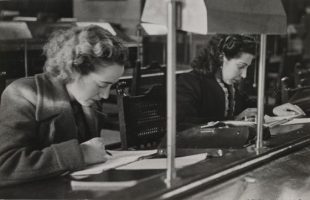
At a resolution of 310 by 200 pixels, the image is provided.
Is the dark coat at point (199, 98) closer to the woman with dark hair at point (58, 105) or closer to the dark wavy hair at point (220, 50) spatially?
the dark wavy hair at point (220, 50)

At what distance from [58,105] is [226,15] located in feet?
2.55

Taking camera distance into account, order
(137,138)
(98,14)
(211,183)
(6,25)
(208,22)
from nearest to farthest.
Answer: (208,22), (211,183), (137,138), (6,25), (98,14)

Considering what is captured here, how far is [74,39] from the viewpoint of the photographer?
1.98 metres

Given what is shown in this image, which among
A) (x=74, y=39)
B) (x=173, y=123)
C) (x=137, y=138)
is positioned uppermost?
(x=74, y=39)

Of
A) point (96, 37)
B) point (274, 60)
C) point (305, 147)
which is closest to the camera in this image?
point (96, 37)

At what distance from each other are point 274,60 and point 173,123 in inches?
281

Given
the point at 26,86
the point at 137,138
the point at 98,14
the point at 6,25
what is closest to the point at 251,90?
the point at 137,138

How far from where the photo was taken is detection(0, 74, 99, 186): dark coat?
5.48ft

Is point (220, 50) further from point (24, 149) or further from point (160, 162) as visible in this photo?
point (24, 149)

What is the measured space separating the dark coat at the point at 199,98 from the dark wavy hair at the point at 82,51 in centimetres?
112

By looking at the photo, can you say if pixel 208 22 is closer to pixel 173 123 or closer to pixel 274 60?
pixel 173 123

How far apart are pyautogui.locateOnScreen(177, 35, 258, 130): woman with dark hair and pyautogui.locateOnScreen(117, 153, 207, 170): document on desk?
117cm

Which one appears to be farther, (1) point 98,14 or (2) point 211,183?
(1) point 98,14

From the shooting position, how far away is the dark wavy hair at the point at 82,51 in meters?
1.94
